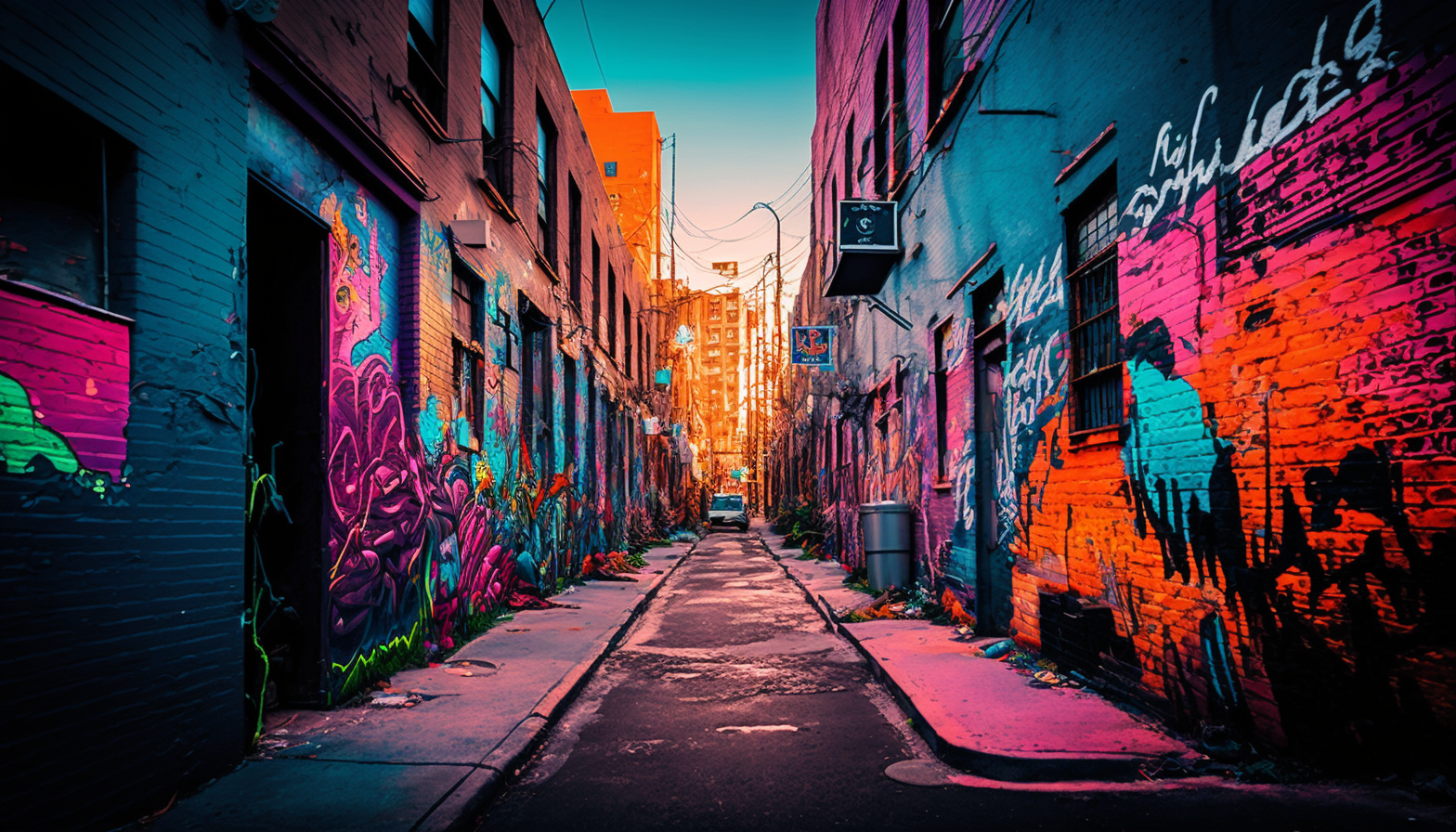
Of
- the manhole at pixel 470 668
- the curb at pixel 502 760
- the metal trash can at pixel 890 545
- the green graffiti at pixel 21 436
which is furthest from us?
the metal trash can at pixel 890 545

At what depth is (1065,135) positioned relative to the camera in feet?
21.6

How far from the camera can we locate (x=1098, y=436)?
599 centimetres

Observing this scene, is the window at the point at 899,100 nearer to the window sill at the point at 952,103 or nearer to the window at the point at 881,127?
the window at the point at 881,127

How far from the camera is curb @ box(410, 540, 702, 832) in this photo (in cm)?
376

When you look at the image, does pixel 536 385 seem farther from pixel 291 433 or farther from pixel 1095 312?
pixel 1095 312

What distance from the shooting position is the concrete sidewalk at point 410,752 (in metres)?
3.73

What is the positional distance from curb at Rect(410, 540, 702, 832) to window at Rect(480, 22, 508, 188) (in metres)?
6.23

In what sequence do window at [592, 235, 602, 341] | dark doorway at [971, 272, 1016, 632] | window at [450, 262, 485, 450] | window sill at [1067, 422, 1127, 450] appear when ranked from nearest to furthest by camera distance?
window sill at [1067, 422, 1127, 450] → dark doorway at [971, 272, 1016, 632] → window at [450, 262, 485, 450] → window at [592, 235, 602, 341]

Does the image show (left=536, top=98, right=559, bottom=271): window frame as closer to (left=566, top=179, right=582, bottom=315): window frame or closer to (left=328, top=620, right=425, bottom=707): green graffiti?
(left=566, top=179, right=582, bottom=315): window frame

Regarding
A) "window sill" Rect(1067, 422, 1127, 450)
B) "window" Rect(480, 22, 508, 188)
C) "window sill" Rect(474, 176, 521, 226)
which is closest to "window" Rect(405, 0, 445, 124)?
"window sill" Rect(474, 176, 521, 226)

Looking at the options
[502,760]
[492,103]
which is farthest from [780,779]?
[492,103]

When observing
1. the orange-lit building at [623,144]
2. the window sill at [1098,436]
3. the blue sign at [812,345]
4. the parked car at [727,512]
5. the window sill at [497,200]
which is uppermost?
the orange-lit building at [623,144]

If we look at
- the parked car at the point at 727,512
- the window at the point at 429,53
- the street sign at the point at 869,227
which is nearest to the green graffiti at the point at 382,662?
the window at the point at 429,53

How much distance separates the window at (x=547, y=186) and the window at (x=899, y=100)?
5378 millimetres
